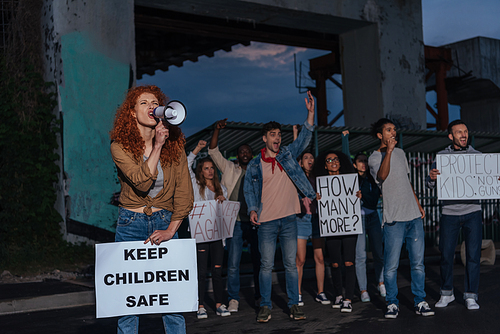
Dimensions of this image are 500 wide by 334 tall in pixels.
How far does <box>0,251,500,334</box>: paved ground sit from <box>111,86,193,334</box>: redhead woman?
2536 millimetres

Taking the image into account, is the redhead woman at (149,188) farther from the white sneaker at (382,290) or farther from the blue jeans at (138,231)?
the white sneaker at (382,290)

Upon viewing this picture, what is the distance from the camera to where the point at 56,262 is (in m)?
10.2

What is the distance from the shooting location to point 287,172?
6.34 m

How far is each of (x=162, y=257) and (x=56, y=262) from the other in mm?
7254

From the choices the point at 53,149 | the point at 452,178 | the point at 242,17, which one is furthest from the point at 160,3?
the point at 452,178

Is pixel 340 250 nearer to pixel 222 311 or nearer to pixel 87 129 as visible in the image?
pixel 222 311

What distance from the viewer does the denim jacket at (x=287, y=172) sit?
20.8 ft

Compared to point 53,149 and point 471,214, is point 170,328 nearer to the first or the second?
point 471,214

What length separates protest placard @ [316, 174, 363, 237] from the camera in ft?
23.8

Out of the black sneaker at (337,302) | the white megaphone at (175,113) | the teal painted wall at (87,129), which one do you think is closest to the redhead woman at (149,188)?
the white megaphone at (175,113)

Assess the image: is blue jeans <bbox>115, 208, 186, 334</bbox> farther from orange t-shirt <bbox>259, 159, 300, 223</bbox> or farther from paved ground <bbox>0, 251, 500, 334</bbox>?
orange t-shirt <bbox>259, 159, 300, 223</bbox>

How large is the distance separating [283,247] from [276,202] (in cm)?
52

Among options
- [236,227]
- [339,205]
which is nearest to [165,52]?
[236,227]

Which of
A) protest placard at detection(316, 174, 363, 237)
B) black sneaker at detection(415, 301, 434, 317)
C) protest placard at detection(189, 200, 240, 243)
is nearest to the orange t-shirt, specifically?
protest placard at detection(189, 200, 240, 243)
